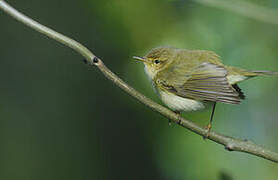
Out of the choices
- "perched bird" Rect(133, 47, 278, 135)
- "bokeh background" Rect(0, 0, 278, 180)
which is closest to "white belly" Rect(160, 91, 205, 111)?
"perched bird" Rect(133, 47, 278, 135)

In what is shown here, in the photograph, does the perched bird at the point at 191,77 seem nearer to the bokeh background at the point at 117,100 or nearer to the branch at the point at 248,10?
the bokeh background at the point at 117,100

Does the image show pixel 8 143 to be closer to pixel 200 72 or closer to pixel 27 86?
pixel 27 86

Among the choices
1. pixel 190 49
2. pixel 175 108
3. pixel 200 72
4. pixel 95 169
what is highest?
pixel 190 49

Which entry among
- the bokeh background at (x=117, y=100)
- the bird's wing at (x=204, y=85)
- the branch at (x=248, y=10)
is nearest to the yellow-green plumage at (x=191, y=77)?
the bird's wing at (x=204, y=85)

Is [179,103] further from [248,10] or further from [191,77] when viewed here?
[248,10]

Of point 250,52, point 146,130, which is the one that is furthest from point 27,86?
point 250,52

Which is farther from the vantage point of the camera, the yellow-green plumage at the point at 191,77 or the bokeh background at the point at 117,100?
the bokeh background at the point at 117,100

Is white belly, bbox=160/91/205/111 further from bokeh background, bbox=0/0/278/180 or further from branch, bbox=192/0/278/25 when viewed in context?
branch, bbox=192/0/278/25
